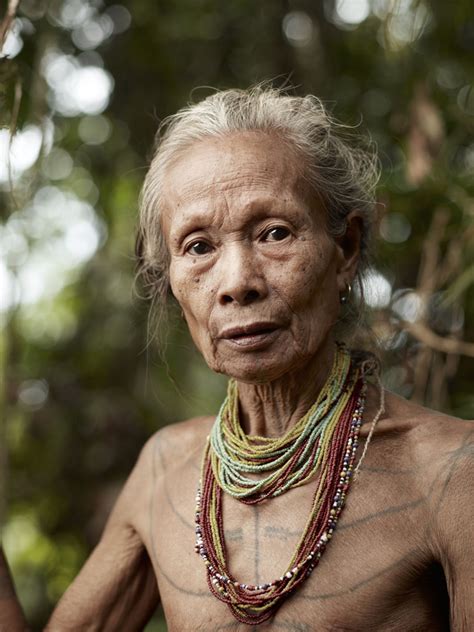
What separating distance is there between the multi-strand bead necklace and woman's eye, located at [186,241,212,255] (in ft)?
1.48

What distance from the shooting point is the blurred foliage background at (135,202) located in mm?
3088

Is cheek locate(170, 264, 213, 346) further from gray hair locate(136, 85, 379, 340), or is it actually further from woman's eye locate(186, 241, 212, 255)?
gray hair locate(136, 85, 379, 340)

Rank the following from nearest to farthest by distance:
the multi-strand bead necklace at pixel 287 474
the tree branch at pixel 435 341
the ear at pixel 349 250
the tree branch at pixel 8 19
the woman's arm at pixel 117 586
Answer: the multi-strand bead necklace at pixel 287 474 → the tree branch at pixel 8 19 → the ear at pixel 349 250 → the woman's arm at pixel 117 586 → the tree branch at pixel 435 341

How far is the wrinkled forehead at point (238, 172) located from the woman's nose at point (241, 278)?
13cm

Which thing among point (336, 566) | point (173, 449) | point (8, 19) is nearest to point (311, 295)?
point (336, 566)

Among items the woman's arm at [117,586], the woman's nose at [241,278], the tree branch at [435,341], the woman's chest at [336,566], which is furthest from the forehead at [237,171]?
the tree branch at [435,341]

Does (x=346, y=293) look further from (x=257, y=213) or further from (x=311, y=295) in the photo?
(x=257, y=213)

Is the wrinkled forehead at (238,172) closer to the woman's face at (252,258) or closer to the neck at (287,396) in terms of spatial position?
the woman's face at (252,258)

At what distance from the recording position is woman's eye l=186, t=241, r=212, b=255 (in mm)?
1948

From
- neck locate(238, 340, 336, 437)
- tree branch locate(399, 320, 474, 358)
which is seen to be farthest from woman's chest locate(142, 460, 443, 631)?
tree branch locate(399, 320, 474, 358)

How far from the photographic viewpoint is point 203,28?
433cm

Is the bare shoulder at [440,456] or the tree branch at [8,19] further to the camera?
the tree branch at [8,19]

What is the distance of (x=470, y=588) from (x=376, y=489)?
30 centimetres

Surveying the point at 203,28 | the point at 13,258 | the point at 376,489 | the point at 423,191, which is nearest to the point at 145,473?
the point at 376,489
